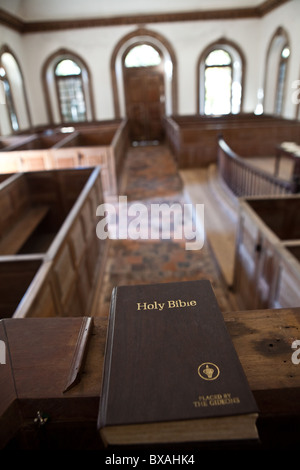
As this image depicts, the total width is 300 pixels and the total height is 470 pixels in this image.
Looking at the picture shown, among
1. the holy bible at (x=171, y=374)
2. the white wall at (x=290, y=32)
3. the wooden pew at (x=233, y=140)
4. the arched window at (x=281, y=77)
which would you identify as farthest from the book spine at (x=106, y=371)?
the arched window at (x=281, y=77)

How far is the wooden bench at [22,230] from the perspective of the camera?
3930 mm

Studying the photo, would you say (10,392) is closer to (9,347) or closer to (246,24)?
(9,347)

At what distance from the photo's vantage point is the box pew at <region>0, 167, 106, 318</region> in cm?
224

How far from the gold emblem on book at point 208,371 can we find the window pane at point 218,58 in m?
14.7

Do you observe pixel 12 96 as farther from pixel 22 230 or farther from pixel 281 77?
pixel 22 230

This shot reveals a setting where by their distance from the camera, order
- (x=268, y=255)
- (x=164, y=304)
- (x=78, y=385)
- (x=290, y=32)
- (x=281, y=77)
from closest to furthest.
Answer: (x=78, y=385), (x=164, y=304), (x=268, y=255), (x=290, y=32), (x=281, y=77)

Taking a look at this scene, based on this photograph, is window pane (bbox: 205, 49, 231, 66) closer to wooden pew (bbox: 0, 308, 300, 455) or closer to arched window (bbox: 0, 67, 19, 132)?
arched window (bbox: 0, 67, 19, 132)

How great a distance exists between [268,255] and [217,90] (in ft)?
41.8

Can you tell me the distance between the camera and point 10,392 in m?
0.61

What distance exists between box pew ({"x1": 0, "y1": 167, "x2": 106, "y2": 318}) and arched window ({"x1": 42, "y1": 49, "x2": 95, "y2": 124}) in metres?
9.60

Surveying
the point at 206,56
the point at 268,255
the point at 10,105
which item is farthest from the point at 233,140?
the point at 10,105

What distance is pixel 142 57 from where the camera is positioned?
531 inches

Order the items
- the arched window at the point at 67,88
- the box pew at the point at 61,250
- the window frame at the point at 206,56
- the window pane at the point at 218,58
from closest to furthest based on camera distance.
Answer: the box pew at the point at 61,250 < the window frame at the point at 206,56 < the arched window at the point at 67,88 < the window pane at the point at 218,58

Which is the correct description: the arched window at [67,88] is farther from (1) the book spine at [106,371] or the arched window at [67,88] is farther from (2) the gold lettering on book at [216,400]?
(2) the gold lettering on book at [216,400]
